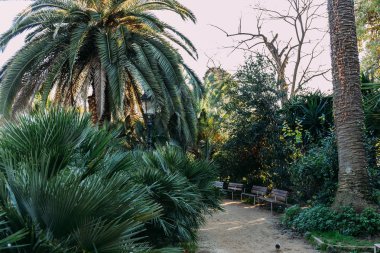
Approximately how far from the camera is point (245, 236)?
367 inches

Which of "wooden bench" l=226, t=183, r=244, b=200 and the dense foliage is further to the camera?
"wooden bench" l=226, t=183, r=244, b=200

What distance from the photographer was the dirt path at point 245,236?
8.07 metres

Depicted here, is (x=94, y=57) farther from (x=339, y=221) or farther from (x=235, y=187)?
(x=339, y=221)

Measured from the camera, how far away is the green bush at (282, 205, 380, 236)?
26.2 feet

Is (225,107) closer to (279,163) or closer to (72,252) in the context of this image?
(279,163)

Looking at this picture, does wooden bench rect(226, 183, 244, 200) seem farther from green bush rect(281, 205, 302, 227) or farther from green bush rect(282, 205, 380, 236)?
green bush rect(282, 205, 380, 236)

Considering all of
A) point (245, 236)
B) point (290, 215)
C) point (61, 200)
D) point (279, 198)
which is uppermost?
point (279, 198)

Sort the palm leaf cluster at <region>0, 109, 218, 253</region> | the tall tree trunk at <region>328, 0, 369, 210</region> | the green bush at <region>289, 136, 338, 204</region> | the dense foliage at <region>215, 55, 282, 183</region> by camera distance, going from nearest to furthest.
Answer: the palm leaf cluster at <region>0, 109, 218, 253</region>, the tall tree trunk at <region>328, 0, 369, 210</region>, the green bush at <region>289, 136, 338, 204</region>, the dense foliage at <region>215, 55, 282, 183</region>

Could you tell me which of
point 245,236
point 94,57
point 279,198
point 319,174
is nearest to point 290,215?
point 319,174

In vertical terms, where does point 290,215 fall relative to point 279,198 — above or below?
below

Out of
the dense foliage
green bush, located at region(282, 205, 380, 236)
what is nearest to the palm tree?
the dense foliage

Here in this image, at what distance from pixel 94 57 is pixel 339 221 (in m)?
8.78

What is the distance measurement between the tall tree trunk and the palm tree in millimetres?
4880

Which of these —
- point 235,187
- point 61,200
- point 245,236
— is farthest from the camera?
point 235,187
